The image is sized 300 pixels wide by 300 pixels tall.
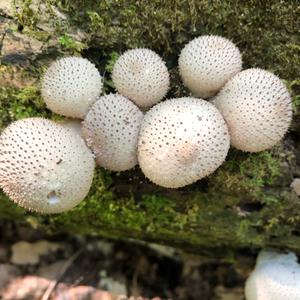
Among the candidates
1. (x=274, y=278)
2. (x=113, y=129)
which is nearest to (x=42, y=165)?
(x=113, y=129)

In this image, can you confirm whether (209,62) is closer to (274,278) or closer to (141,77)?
(141,77)

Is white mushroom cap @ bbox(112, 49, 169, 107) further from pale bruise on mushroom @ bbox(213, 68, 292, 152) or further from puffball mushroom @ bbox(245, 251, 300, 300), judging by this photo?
puffball mushroom @ bbox(245, 251, 300, 300)

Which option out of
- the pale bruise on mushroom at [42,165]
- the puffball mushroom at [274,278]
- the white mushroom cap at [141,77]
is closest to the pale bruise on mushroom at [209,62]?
the white mushroom cap at [141,77]

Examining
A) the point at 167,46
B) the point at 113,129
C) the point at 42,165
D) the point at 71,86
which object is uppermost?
the point at 167,46

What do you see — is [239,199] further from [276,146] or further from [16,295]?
[16,295]

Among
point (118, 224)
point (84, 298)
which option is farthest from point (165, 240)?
point (84, 298)

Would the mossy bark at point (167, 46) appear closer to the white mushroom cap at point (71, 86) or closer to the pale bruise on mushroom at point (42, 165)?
the white mushroom cap at point (71, 86)
